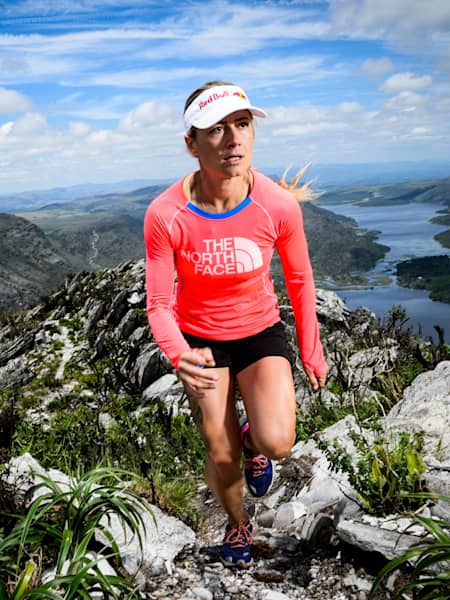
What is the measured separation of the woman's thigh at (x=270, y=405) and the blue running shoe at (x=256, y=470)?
230 millimetres

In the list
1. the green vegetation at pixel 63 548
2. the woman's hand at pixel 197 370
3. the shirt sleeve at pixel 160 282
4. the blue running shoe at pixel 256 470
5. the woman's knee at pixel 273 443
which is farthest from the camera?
the blue running shoe at pixel 256 470

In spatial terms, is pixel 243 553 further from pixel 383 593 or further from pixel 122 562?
pixel 383 593

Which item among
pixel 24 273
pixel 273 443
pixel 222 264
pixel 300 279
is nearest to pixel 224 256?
pixel 222 264

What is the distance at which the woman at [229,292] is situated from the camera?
3584mm

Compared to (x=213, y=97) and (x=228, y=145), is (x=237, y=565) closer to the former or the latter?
(x=228, y=145)

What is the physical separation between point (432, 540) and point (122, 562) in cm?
189

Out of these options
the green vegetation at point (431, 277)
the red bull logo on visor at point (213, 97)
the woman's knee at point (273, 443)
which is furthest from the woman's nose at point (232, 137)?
the green vegetation at point (431, 277)

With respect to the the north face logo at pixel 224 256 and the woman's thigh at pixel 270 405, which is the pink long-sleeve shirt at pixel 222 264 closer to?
the the north face logo at pixel 224 256

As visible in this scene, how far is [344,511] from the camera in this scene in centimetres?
394

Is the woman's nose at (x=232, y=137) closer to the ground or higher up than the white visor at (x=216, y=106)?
closer to the ground

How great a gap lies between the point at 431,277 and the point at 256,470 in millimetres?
191095

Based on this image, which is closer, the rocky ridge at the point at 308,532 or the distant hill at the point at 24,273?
the rocky ridge at the point at 308,532

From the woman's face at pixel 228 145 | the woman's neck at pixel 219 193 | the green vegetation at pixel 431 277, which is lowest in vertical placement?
the green vegetation at pixel 431 277

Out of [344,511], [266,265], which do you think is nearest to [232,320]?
[266,265]
